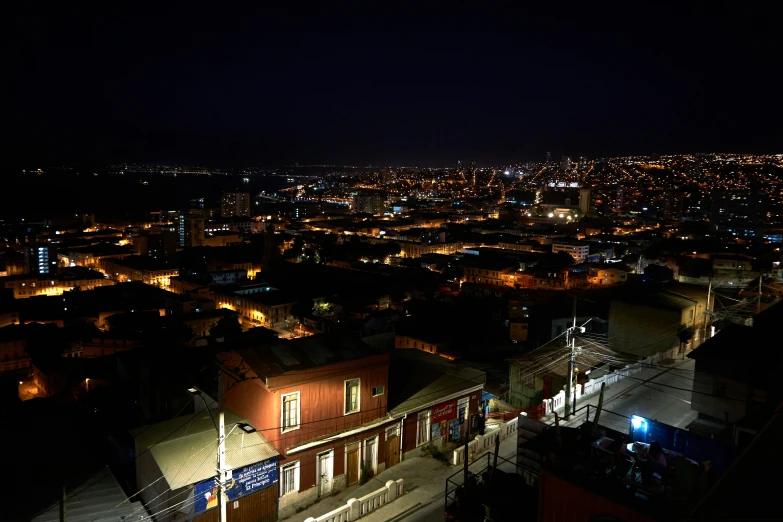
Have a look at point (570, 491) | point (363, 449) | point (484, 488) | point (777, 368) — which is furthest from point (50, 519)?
point (777, 368)

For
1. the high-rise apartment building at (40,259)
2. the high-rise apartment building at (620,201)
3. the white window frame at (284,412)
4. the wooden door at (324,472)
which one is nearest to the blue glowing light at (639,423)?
the wooden door at (324,472)

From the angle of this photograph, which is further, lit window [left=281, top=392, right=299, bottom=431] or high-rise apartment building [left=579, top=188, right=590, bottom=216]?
high-rise apartment building [left=579, top=188, right=590, bottom=216]

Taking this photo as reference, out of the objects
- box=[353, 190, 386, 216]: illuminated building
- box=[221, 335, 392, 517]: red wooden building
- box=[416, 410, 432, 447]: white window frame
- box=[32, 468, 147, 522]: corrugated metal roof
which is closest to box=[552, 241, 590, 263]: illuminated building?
box=[416, 410, 432, 447]: white window frame

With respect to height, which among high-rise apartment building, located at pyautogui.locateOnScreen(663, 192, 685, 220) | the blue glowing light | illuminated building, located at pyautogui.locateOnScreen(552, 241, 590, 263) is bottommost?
illuminated building, located at pyautogui.locateOnScreen(552, 241, 590, 263)

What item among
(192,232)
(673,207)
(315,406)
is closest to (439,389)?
(315,406)

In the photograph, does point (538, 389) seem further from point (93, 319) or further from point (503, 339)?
point (93, 319)

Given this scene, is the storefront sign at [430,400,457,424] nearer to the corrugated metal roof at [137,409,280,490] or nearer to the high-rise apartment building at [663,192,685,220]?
the corrugated metal roof at [137,409,280,490]

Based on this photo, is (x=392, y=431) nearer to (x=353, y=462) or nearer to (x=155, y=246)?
(x=353, y=462)
